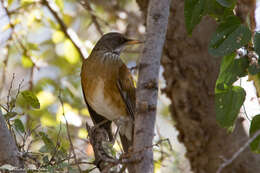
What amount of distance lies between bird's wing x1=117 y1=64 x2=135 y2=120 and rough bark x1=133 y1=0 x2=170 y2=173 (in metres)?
1.26

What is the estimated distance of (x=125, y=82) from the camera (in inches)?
159

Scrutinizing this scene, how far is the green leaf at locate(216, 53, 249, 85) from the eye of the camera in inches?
90.4

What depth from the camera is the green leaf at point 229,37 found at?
7.23ft

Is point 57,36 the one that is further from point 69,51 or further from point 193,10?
point 193,10

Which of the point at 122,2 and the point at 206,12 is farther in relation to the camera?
the point at 122,2

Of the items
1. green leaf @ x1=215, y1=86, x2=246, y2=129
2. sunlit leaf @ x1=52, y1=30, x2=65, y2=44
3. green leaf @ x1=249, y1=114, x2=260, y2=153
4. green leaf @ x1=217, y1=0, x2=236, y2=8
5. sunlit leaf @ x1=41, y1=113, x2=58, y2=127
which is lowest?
green leaf @ x1=249, y1=114, x2=260, y2=153

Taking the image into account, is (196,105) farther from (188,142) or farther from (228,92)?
(228,92)

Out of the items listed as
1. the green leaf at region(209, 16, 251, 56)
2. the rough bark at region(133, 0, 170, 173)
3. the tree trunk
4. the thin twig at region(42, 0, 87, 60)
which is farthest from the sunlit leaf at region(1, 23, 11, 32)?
the green leaf at region(209, 16, 251, 56)

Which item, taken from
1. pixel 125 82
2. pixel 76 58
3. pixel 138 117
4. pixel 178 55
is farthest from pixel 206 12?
pixel 76 58

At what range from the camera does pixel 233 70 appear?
2.30 meters

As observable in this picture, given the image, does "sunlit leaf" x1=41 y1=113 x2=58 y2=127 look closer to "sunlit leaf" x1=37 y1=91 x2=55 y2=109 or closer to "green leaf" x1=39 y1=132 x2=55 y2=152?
"sunlit leaf" x1=37 y1=91 x2=55 y2=109

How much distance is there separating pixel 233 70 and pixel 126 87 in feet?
5.99

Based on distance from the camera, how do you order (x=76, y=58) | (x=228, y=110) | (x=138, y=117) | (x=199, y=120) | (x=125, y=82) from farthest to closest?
1. (x=76, y=58)
2. (x=199, y=120)
3. (x=125, y=82)
4. (x=138, y=117)
5. (x=228, y=110)

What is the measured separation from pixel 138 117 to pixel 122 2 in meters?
4.59
